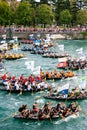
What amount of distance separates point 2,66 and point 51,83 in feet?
47.5

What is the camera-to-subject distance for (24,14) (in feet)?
→ 422

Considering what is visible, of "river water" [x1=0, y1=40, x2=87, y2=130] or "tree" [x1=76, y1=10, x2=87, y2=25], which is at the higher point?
"tree" [x1=76, y1=10, x2=87, y2=25]

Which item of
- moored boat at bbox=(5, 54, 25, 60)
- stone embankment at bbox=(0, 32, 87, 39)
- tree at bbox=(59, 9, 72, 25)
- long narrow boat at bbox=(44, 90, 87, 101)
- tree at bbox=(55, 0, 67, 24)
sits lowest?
stone embankment at bbox=(0, 32, 87, 39)

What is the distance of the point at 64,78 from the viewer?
61.6 m

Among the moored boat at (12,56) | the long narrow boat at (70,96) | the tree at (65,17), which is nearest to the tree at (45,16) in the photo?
the tree at (65,17)

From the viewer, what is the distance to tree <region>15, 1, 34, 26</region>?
421 feet

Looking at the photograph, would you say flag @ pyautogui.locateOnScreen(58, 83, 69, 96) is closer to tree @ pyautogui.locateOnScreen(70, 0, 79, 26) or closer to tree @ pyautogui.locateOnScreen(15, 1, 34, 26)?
tree @ pyautogui.locateOnScreen(15, 1, 34, 26)

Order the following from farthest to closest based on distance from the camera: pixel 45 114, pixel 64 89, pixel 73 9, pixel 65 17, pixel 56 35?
pixel 73 9 → pixel 65 17 → pixel 56 35 → pixel 64 89 → pixel 45 114

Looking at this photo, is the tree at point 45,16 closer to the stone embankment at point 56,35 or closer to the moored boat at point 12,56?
the stone embankment at point 56,35

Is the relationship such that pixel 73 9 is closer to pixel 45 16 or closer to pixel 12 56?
pixel 45 16

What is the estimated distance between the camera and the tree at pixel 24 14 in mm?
128375

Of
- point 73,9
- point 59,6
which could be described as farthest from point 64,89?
point 59,6

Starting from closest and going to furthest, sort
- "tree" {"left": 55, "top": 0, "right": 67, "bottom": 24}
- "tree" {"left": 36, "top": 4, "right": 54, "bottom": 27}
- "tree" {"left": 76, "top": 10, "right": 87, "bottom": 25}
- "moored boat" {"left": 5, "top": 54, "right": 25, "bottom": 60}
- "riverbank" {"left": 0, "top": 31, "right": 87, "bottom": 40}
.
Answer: "moored boat" {"left": 5, "top": 54, "right": 25, "bottom": 60}, "riverbank" {"left": 0, "top": 31, "right": 87, "bottom": 40}, "tree" {"left": 36, "top": 4, "right": 54, "bottom": 27}, "tree" {"left": 76, "top": 10, "right": 87, "bottom": 25}, "tree" {"left": 55, "top": 0, "right": 67, "bottom": 24}

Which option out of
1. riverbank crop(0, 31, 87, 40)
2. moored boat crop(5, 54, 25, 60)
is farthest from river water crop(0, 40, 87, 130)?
riverbank crop(0, 31, 87, 40)
